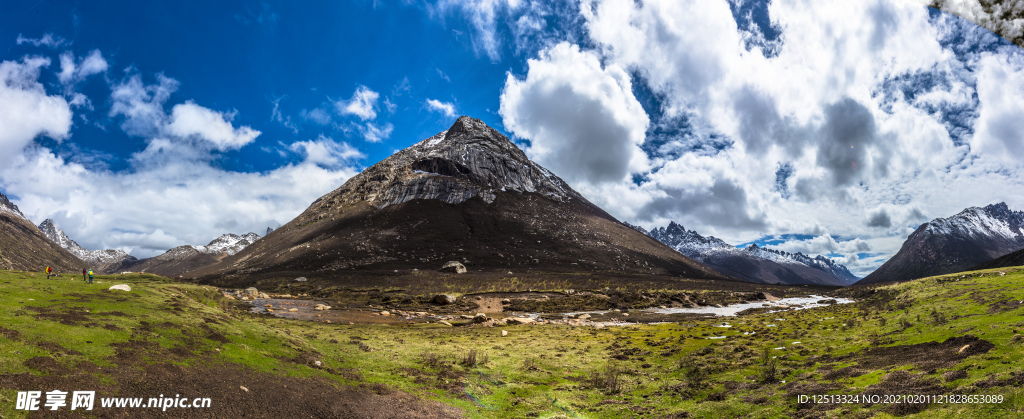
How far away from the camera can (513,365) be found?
27.3 metres

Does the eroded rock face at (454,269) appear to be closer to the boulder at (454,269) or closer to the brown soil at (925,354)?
the boulder at (454,269)

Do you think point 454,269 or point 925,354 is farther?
point 454,269

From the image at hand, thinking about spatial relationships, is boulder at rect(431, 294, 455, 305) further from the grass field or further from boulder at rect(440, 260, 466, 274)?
boulder at rect(440, 260, 466, 274)

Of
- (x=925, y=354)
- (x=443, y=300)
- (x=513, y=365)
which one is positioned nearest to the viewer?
(x=925, y=354)

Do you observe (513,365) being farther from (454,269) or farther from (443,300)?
(454,269)

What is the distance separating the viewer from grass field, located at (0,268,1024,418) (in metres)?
12.9

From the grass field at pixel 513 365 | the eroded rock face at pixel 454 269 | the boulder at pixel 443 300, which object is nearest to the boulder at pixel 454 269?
the eroded rock face at pixel 454 269

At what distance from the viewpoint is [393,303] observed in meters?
74.6

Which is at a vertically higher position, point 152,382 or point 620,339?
point 152,382

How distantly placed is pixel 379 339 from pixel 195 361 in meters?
19.6

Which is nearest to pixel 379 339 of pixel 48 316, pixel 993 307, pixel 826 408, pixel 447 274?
pixel 48 316

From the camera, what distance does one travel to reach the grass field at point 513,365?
42.2 ft

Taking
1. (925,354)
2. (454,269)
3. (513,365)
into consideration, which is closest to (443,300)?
(513,365)

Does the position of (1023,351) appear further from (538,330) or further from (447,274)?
(447,274)
